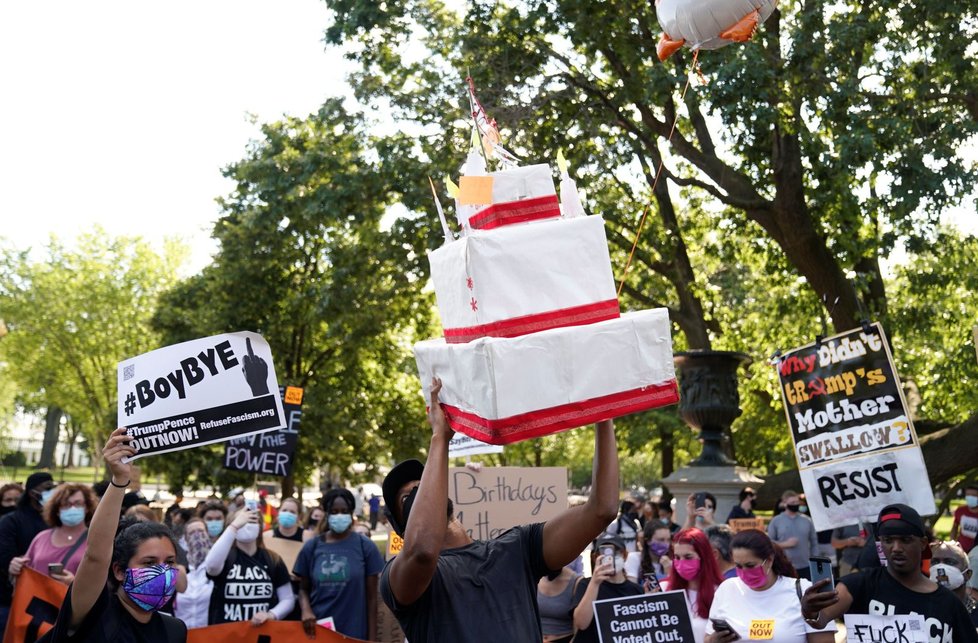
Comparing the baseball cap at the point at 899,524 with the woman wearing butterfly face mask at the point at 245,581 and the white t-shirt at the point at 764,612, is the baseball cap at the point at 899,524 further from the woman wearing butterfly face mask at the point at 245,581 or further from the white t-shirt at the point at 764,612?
the woman wearing butterfly face mask at the point at 245,581

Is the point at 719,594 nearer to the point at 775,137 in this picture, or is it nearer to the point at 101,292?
the point at 775,137

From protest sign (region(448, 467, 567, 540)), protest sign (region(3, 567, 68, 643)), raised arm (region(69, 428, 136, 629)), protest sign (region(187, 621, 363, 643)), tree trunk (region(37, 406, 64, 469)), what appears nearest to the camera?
raised arm (region(69, 428, 136, 629))

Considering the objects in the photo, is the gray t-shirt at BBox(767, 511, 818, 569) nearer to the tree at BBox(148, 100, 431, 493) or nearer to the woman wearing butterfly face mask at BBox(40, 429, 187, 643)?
the tree at BBox(148, 100, 431, 493)

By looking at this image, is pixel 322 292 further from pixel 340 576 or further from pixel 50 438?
pixel 50 438

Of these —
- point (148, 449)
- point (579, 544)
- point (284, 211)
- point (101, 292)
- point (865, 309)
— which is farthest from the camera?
point (101, 292)

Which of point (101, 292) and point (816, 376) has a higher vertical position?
point (101, 292)

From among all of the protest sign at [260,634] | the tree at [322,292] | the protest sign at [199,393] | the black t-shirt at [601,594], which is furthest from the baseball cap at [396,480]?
the tree at [322,292]

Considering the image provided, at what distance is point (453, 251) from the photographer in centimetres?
376

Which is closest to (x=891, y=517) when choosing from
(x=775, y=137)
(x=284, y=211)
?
(x=775, y=137)

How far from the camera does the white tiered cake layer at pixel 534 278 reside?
3529 mm

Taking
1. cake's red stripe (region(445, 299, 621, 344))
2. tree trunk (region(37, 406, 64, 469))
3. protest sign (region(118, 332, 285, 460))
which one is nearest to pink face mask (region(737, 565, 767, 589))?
protest sign (region(118, 332, 285, 460))

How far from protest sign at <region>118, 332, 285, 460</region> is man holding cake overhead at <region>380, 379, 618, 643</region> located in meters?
2.39

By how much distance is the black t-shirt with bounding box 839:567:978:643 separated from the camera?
5188 mm

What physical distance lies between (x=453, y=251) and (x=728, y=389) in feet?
40.2
